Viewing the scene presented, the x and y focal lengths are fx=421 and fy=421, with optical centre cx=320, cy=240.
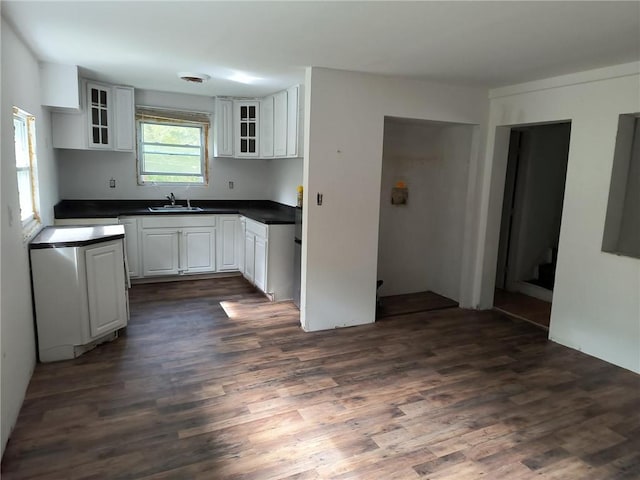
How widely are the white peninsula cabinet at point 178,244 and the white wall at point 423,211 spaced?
6.82ft

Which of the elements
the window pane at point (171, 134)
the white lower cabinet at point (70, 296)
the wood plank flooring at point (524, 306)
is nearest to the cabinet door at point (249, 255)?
the window pane at point (171, 134)

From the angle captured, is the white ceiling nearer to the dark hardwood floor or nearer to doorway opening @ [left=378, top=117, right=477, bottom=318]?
doorway opening @ [left=378, top=117, right=477, bottom=318]

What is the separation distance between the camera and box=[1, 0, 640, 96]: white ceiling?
2.20 m

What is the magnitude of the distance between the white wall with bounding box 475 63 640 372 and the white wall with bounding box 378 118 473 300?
984mm

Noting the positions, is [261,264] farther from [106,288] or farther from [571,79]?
[571,79]

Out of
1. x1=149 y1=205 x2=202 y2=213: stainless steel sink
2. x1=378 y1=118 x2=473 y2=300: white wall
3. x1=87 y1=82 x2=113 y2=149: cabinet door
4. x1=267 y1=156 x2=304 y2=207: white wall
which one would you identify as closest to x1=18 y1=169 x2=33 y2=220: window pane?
x1=87 y1=82 x2=113 y2=149: cabinet door

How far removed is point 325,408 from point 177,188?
386 centimetres

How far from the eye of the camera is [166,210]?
5.01 meters

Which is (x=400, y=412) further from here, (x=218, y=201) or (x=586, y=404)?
(x=218, y=201)

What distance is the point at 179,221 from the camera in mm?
4922

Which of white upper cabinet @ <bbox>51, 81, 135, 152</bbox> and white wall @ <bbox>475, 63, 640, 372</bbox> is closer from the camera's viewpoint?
white wall @ <bbox>475, 63, 640, 372</bbox>

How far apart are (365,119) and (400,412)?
2374 mm

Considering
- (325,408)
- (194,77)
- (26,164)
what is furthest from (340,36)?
(26,164)

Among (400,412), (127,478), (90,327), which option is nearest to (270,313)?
(90,327)
